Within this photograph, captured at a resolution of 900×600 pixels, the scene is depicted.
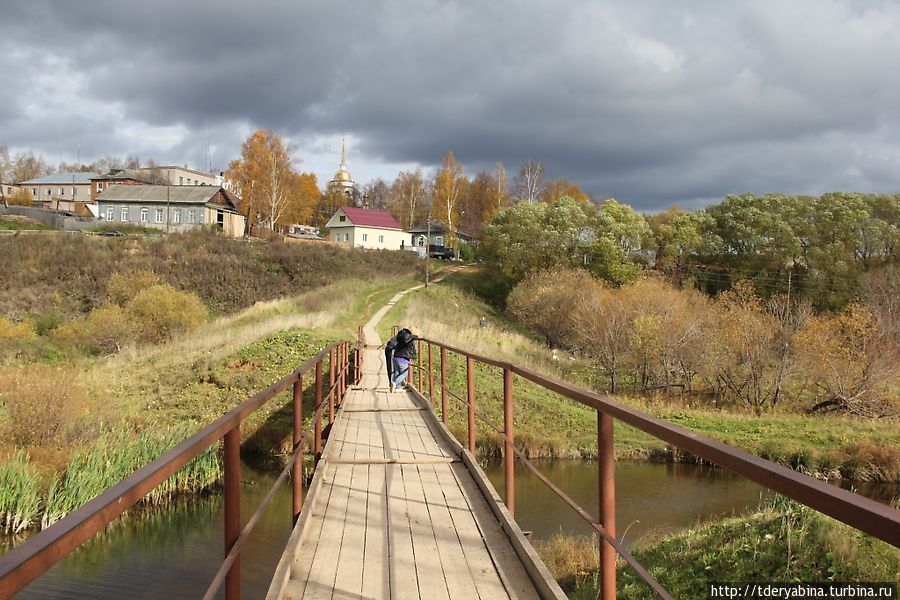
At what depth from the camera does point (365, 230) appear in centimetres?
6931

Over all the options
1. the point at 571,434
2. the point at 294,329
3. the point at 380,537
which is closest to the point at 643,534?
the point at 571,434

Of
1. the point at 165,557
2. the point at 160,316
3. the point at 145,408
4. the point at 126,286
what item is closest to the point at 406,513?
the point at 165,557

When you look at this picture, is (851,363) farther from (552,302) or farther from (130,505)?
(130,505)

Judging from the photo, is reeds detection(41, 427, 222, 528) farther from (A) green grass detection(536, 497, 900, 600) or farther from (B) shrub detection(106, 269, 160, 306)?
(B) shrub detection(106, 269, 160, 306)

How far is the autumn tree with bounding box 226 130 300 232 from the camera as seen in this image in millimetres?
58250

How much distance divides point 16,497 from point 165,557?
9.00 ft

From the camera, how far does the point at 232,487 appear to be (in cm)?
269

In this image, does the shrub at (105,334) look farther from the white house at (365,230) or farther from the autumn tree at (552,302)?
the white house at (365,230)

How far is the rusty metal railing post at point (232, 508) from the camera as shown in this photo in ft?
8.61

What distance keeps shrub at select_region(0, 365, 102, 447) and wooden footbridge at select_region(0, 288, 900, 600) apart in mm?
9476

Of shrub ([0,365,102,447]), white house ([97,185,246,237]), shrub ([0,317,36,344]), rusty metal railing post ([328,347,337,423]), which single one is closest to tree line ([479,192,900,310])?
white house ([97,185,246,237])

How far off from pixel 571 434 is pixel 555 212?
2978 centimetres

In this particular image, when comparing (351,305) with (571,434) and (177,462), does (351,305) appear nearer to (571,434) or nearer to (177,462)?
(571,434)

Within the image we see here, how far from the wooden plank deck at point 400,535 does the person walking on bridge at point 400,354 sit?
197 inches
